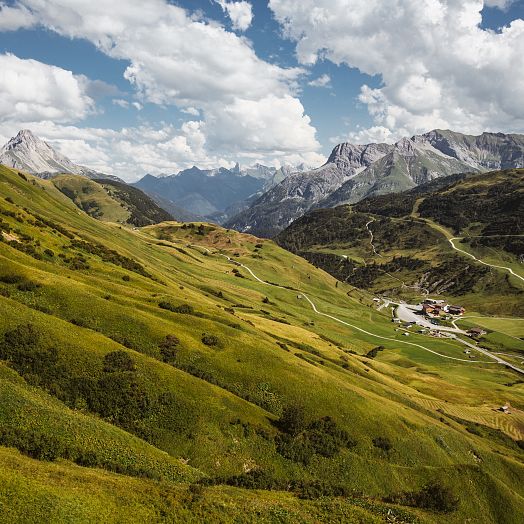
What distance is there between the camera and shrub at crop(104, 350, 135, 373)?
1738 inches

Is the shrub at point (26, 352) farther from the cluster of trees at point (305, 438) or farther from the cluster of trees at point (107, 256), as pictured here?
the cluster of trees at point (107, 256)

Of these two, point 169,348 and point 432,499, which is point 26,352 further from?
point 432,499

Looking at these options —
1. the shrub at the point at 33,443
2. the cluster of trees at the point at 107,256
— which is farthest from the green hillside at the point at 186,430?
the cluster of trees at the point at 107,256

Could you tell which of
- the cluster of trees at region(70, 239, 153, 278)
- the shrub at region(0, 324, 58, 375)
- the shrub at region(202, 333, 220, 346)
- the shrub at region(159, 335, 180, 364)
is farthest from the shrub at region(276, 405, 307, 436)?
the cluster of trees at region(70, 239, 153, 278)

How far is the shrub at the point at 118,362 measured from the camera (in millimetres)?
44144

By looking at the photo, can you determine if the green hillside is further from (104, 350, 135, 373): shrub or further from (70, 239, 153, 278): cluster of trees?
(70, 239, 153, 278): cluster of trees

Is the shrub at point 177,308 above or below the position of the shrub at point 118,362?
above

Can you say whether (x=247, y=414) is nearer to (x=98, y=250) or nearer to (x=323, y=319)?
(x=98, y=250)

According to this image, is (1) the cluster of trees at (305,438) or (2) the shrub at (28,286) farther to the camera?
(2) the shrub at (28,286)

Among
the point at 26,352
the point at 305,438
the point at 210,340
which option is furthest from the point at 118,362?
the point at 305,438

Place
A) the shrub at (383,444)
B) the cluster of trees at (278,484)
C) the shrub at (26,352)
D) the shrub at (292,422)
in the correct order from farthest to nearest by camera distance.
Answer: the shrub at (383,444) < the shrub at (292,422) < the shrub at (26,352) < the cluster of trees at (278,484)

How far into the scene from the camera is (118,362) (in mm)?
45125

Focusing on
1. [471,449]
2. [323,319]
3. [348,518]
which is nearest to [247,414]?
[348,518]

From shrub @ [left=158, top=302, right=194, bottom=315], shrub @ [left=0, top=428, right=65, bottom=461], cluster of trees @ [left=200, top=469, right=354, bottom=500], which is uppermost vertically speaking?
shrub @ [left=158, top=302, right=194, bottom=315]
